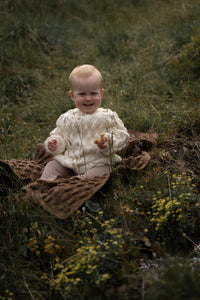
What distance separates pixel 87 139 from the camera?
3.03m

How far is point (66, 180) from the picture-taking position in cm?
282

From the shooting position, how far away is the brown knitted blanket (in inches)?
101

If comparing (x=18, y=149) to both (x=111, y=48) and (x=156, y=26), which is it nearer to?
(x=111, y=48)

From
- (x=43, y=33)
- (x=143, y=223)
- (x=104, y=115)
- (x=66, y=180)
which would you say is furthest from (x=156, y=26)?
(x=143, y=223)

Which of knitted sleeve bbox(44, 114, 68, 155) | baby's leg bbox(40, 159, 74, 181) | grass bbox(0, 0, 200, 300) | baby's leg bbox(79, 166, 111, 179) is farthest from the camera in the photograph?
knitted sleeve bbox(44, 114, 68, 155)

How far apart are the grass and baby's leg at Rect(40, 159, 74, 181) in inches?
15.4

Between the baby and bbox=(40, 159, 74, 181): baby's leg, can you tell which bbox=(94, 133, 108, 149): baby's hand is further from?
bbox=(40, 159, 74, 181): baby's leg

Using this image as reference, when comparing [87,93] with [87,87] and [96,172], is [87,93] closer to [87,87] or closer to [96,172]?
[87,87]

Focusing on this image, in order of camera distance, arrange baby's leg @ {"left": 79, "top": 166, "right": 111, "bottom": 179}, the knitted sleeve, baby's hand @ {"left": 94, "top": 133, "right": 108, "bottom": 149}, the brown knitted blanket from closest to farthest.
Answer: the brown knitted blanket → baby's hand @ {"left": 94, "top": 133, "right": 108, "bottom": 149} → baby's leg @ {"left": 79, "top": 166, "right": 111, "bottom": 179} → the knitted sleeve

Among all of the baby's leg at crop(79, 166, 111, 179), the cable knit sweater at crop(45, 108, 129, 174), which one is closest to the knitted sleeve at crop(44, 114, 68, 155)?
the cable knit sweater at crop(45, 108, 129, 174)

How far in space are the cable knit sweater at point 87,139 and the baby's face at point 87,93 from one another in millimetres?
69

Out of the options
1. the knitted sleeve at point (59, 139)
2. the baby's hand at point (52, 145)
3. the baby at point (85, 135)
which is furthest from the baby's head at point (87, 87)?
the baby's hand at point (52, 145)

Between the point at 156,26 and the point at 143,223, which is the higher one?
the point at 156,26

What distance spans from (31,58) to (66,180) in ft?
10.7
